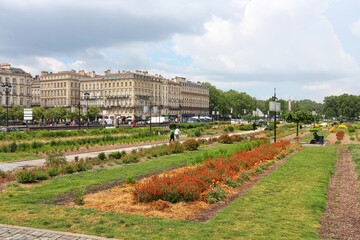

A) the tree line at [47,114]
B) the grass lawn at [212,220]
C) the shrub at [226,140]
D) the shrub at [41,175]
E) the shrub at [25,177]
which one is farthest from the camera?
the tree line at [47,114]

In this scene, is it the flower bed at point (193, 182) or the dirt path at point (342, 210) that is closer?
the dirt path at point (342, 210)

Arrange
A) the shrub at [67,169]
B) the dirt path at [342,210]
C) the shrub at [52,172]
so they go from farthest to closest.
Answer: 1. the shrub at [67,169]
2. the shrub at [52,172]
3. the dirt path at [342,210]

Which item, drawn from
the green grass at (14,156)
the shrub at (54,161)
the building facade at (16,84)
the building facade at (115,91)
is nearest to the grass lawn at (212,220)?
the shrub at (54,161)

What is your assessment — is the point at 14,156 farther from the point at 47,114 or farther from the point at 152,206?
the point at 47,114

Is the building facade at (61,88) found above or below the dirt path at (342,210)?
above

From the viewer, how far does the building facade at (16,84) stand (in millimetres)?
89750

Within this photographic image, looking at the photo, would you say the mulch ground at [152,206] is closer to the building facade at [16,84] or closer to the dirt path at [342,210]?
the dirt path at [342,210]

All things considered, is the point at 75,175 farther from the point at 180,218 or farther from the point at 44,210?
the point at 180,218

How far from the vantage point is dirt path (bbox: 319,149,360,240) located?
691cm

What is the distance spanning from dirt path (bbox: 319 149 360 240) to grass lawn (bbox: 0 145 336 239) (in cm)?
23

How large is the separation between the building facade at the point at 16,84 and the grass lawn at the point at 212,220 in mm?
89842

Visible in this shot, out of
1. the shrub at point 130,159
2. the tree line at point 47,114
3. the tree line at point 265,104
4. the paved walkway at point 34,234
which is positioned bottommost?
the shrub at point 130,159

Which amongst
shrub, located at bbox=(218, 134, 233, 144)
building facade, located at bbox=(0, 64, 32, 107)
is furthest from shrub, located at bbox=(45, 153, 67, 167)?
building facade, located at bbox=(0, 64, 32, 107)

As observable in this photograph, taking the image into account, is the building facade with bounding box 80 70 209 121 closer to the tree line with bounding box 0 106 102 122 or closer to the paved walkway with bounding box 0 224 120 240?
the tree line with bounding box 0 106 102 122
